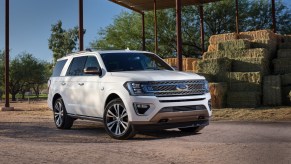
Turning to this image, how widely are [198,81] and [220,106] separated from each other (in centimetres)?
796

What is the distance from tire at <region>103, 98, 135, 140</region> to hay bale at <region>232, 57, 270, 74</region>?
401 inches

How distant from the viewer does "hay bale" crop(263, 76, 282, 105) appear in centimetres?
1691

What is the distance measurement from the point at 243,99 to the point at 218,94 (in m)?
1.04

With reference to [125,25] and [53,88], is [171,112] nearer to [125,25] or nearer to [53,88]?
[53,88]

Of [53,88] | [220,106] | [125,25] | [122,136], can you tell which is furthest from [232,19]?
[122,136]

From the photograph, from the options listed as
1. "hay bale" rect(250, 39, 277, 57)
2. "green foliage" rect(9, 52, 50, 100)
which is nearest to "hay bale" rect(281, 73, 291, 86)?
"hay bale" rect(250, 39, 277, 57)

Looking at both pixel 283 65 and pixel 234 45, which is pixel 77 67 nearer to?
pixel 234 45

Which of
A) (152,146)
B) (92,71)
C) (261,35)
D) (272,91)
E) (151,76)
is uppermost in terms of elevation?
(261,35)

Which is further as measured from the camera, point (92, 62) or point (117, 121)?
point (92, 62)

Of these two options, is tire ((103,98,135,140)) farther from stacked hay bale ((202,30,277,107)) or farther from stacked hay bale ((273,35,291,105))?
stacked hay bale ((273,35,291,105))

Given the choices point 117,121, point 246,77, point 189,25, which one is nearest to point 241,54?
point 246,77

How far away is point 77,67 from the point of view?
11.5 metres

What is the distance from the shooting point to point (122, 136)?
9.17 m

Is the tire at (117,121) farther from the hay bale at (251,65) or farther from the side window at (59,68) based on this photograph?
the hay bale at (251,65)
